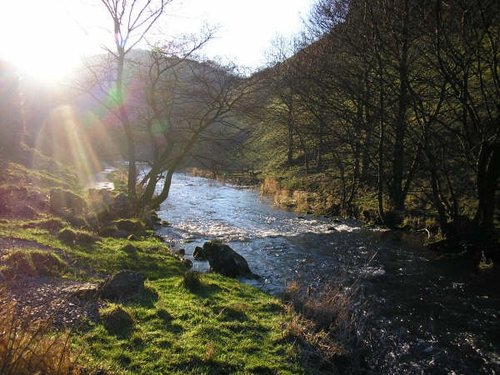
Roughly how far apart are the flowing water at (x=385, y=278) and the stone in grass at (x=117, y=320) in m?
4.40

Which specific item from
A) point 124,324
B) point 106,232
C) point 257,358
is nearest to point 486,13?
point 257,358

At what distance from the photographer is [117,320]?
759cm

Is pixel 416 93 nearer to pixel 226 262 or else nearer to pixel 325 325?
pixel 226 262

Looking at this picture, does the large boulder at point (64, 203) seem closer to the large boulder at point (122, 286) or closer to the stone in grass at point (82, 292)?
the large boulder at point (122, 286)

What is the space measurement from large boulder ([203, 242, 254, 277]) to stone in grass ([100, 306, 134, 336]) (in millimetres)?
5474

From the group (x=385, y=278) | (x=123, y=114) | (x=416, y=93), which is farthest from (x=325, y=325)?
(x=123, y=114)

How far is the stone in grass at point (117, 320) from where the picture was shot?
24.3 feet

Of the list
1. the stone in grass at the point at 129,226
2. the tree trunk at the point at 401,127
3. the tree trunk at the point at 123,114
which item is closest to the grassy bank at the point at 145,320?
the stone in grass at the point at 129,226

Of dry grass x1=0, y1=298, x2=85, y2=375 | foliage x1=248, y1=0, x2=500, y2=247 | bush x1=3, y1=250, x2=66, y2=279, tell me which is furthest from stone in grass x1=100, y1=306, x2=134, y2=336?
foliage x1=248, y1=0, x2=500, y2=247

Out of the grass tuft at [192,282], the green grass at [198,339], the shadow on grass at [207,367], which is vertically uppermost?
the grass tuft at [192,282]

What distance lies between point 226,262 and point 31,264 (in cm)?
572

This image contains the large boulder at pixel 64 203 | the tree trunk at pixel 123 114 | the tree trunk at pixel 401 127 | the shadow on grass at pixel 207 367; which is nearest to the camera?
the shadow on grass at pixel 207 367

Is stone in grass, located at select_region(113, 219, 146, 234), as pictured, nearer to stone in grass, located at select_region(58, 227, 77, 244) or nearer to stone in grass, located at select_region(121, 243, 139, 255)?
stone in grass, located at select_region(121, 243, 139, 255)

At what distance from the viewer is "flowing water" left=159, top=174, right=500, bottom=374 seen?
27.2ft
